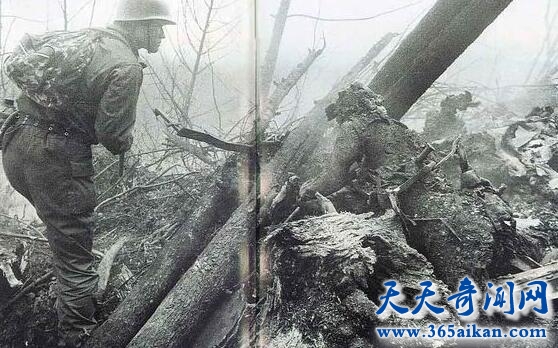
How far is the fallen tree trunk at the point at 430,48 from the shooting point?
2006 millimetres

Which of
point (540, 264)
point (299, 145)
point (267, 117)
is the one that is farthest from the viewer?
point (267, 117)

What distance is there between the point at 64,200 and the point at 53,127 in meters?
0.32

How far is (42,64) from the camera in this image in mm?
1687

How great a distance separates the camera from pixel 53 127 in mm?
1739

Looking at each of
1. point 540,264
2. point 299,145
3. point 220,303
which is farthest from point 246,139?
point 540,264

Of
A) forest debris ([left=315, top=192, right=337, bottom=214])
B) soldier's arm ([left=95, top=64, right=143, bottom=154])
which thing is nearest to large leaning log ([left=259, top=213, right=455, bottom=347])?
forest debris ([left=315, top=192, right=337, bottom=214])

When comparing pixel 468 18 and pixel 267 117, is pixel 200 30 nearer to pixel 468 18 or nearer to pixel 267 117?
pixel 267 117

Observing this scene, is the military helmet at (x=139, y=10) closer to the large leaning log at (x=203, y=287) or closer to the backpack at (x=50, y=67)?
the backpack at (x=50, y=67)

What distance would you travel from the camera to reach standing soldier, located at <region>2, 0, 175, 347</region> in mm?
1707

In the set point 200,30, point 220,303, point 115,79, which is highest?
point 200,30

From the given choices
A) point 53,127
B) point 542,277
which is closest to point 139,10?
point 53,127

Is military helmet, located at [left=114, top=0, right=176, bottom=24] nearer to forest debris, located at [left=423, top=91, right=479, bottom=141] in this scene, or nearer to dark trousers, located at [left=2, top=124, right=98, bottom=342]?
dark trousers, located at [left=2, top=124, right=98, bottom=342]

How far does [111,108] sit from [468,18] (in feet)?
5.69

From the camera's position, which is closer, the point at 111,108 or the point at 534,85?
the point at 111,108
